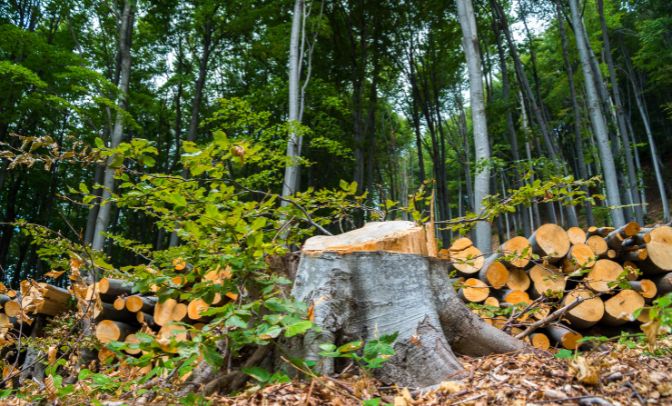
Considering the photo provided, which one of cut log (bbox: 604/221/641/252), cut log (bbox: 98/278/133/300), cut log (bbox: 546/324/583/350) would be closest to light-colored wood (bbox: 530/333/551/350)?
cut log (bbox: 546/324/583/350)

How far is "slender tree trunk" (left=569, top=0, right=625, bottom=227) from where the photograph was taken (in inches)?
352

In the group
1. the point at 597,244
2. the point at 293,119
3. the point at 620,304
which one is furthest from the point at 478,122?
the point at 293,119

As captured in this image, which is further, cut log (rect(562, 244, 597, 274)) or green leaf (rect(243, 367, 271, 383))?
cut log (rect(562, 244, 597, 274))

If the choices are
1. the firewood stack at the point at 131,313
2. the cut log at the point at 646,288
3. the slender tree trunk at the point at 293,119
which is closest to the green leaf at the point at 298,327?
the firewood stack at the point at 131,313

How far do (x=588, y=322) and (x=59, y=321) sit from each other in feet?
18.1

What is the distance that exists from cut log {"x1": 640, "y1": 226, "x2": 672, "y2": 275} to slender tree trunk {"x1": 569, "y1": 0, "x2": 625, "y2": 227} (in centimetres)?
471

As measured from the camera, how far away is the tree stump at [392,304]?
6.79 feet

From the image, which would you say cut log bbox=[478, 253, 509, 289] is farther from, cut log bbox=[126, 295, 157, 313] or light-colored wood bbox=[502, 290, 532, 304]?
cut log bbox=[126, 295, 157, 313]

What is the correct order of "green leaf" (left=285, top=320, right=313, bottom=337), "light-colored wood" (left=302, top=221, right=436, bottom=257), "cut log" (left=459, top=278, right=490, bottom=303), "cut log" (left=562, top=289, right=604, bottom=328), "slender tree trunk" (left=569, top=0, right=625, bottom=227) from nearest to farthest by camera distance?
"green leaf" (left=285, top=320, right=313, bottom=337) → "light-colored wood" (left=302, top=221, right=436, bottom=257) → "cut log" (left=562, top=289, right=604, bottom=328) → "cut log" (left=459, top=278, right=490, bottom=303) → "slender tree trunk" (left=569, top=0, right=625, bottom=227)

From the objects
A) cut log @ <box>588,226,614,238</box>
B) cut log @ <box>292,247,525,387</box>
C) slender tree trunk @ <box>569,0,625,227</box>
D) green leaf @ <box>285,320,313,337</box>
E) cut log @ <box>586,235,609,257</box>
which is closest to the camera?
green leaf @ <box>285,320,313,337</box>

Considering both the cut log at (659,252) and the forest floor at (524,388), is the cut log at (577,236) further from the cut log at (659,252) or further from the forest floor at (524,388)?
the forest floor at (524,388)

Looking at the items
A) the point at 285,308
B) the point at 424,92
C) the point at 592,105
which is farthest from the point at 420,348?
the point at 424,92

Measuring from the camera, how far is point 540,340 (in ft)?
13.5

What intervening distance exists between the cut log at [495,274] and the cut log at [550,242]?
0.42 metres
